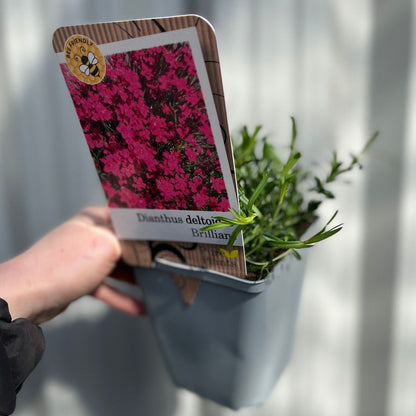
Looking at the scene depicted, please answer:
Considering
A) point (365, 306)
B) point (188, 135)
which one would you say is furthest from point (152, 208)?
point (365, 306)

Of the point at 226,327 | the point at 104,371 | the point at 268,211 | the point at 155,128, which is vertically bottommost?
the point at 104,371

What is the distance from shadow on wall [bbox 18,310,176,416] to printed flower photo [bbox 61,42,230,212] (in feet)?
1.55

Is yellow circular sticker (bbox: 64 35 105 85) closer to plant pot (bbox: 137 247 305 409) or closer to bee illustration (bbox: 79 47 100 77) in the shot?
bee illustration (bbox: 79 47 100 77)

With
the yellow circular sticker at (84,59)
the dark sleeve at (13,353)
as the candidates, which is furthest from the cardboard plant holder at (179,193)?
the dark sleeve at (13,353)

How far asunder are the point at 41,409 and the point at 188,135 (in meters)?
0.70

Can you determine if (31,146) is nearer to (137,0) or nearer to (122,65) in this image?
(137,0)

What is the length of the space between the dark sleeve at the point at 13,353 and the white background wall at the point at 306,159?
36 cm

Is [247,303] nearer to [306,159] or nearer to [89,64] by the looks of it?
[89,64]

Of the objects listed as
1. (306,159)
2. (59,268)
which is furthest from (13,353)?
(306,159)

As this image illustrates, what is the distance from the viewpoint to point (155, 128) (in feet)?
1.50

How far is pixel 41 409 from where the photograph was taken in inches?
34.9

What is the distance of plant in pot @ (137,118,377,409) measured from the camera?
1.70 feet

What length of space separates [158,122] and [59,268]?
26cm

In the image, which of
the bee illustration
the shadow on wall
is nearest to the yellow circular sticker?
the bee illustration
